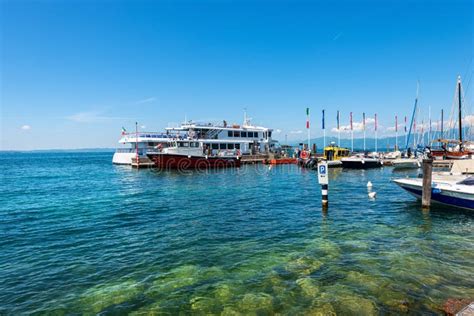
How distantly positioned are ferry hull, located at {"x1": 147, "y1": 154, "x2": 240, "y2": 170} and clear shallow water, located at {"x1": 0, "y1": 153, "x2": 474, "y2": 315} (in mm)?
25873

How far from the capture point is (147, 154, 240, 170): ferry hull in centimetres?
4484

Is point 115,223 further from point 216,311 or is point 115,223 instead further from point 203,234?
point 216,311

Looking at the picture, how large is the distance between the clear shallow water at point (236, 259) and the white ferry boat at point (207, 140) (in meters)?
34.1

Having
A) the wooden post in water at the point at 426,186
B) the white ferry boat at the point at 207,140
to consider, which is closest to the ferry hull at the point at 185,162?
the white ferry boat at the point at 207,140

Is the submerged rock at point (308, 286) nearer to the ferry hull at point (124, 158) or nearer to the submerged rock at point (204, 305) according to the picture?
the submerged rock at point (204, 305)

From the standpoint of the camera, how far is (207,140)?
176 feet

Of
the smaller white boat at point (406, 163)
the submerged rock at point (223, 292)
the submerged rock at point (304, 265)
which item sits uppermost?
the smaller white boat at point (406, 163)

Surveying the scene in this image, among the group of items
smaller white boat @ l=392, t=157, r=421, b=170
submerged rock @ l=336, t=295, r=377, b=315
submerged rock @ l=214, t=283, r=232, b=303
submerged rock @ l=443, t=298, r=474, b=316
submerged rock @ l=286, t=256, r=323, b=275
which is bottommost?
submerged rock @ l=214, t=283, r=232, b=303

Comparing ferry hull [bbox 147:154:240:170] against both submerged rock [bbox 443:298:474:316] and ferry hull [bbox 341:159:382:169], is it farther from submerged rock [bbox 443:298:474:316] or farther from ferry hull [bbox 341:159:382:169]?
submerged rock [bbox 443:298:474:316]

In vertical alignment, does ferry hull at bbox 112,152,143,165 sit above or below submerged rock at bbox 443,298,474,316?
above

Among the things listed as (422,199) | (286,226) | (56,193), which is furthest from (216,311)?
(56,193)

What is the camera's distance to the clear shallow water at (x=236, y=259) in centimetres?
717

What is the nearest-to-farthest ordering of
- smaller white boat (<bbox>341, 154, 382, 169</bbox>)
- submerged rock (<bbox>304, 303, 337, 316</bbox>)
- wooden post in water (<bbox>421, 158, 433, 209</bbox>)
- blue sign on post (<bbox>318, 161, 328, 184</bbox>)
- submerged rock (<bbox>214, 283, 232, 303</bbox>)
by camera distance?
submerged rock (<bbox>304, 303, 337, 316</bbox>) < submerged rock (<bbox>214, 283, 232, 303</bbox>) < wooden post in water (<bbox>421, 158, 433, 209</bbox>) < blue sign on post (<bbox>318, 161, 328, 184</bbox>) < smaller white boat (<bbox>341, 154, 382, 169</bbox>)

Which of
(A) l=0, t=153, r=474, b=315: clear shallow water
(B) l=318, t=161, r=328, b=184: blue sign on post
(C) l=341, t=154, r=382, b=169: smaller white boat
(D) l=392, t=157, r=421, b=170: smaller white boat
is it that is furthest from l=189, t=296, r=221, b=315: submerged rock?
(D) l=392, t=157, r=421, b=170: smaller white boat
